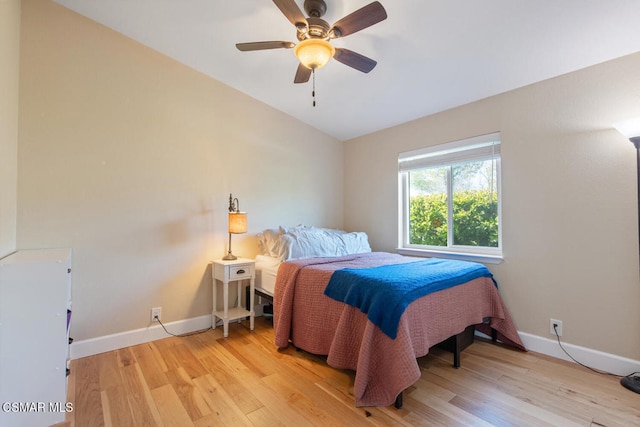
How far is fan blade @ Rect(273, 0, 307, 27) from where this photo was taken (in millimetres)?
1482

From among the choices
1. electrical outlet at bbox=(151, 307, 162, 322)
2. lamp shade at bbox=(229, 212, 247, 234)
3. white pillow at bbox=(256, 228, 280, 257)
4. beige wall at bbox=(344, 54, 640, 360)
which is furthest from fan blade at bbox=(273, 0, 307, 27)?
electrical outlet at bbox=(151, 307, 162, 322)

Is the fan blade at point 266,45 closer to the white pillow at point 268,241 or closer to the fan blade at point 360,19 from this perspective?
the fan blade at point 360,19

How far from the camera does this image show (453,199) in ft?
9.97

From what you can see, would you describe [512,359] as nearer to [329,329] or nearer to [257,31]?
[329,329]

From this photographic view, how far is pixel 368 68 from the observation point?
1.99 meters

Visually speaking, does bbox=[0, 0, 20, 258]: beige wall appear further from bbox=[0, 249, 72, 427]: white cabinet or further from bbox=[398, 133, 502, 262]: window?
bbox=[398, 133, 502, 262]: window

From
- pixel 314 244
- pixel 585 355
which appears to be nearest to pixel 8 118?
pixel 314 244

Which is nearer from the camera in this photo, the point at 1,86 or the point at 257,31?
the point at 1,86

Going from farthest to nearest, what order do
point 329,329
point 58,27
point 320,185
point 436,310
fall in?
point 320,185
point 58,27
point 329,329
point 436,310

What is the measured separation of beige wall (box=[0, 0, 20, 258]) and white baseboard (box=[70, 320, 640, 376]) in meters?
0.93

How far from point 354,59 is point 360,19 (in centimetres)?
34

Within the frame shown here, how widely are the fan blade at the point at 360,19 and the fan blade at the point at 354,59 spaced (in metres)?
0.14

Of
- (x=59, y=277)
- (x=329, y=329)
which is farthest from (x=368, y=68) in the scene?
(x=59, y=277)

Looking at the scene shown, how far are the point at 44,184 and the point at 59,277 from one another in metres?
1.01
